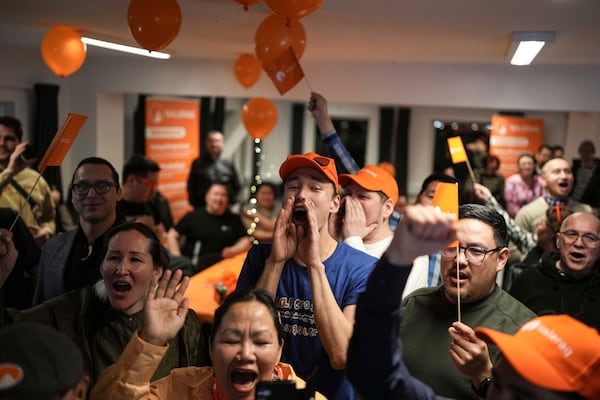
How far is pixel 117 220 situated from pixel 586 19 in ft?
11.5

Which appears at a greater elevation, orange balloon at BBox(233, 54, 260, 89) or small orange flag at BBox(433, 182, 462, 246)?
orange balloon at BBox(233, 54, 260, 89)

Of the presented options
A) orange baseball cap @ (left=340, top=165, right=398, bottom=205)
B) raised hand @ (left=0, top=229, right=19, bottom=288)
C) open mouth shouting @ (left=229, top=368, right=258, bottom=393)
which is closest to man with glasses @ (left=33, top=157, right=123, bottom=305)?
raised hand @ (left=0, top=229, right=19, bottom=288)

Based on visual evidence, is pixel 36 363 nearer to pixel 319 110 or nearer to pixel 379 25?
pixel 319 110

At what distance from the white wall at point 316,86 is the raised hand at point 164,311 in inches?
258

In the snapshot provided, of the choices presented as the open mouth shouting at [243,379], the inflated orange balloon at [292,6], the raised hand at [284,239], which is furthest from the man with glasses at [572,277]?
the open mouth shouting at [243,379]

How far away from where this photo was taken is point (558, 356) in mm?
1355

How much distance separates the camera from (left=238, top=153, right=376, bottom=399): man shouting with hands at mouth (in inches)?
83.0

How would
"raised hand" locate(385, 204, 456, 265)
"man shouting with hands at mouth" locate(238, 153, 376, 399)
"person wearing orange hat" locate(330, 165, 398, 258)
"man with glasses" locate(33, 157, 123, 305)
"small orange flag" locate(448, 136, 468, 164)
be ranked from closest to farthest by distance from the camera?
1. "raised hand" locate(385, 204, 456, 265)
2. "man shouting with hands at mouth" locate(238, 153, 376, 399)
3. "man with glasses" locate(33, 157, 123, 305)
4. "person wearing orange hat" locate(330, 165, 398, 258)
5. "small orange flag" locate(448, 136, 468, 164)

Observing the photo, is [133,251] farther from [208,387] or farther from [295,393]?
[295,393]

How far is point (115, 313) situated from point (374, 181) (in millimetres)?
1550

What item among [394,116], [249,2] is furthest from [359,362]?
[394,116]

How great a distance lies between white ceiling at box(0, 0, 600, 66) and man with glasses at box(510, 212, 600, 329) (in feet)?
4.86

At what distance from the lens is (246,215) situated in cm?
672

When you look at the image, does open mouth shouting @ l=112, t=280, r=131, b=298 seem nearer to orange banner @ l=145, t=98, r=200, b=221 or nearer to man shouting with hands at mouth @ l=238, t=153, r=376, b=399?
man shouting with hands at mouth @ l=238, t=153, r=376, b=399
